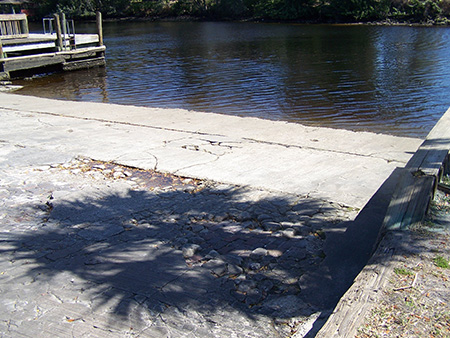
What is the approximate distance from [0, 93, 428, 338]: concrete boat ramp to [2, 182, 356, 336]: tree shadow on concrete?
13mm

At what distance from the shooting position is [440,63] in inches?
814

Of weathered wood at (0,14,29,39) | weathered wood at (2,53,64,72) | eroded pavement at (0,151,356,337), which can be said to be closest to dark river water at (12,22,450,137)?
weathered wood at (2,53,64,72)

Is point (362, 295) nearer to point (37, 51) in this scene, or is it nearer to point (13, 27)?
point (13, 27)

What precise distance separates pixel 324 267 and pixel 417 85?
48.1 ft

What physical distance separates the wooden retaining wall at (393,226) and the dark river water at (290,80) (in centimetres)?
710

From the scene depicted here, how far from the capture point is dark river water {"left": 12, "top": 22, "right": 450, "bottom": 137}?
516 inches

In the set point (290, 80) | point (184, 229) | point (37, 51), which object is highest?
point (37, 51)

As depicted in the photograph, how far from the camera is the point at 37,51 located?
22.6 m

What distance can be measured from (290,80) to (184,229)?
14653mm

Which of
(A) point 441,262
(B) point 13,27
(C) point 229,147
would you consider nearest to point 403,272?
(A) point 441,262

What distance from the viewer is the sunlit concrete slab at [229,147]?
5.57 m

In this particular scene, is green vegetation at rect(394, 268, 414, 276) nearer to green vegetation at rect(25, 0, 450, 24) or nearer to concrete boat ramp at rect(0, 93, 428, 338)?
concrete boat ramp at rect(0, 93, 428, 338)

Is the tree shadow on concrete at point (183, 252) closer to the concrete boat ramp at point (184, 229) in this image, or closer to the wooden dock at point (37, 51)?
the concrete boat ramp at point (184, 229)

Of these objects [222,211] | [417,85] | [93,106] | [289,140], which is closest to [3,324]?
[222,211]
